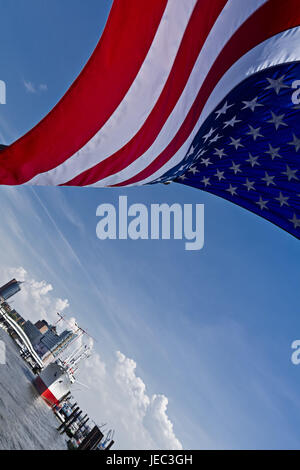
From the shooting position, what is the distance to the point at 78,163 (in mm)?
3664

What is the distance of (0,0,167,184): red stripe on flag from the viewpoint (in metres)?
2.86

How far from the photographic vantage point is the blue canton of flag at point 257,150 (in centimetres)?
416

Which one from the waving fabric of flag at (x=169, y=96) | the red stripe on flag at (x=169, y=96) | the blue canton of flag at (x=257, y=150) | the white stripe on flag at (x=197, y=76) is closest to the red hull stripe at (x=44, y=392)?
the blue canton of flag at (x=257, y=150)

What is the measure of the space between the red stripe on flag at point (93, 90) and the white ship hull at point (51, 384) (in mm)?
52280

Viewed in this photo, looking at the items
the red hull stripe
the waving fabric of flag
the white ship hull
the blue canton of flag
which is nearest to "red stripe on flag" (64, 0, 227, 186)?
the waving fabric of flag

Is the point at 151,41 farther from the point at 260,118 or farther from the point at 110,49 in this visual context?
the point at 260,118

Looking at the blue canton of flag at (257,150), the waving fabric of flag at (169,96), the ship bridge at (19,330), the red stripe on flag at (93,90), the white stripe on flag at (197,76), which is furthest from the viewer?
the ship bridge at (19,330)

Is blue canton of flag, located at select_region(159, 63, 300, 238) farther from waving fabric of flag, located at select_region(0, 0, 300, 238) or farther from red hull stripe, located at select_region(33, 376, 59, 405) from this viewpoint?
red hull stripe, located at select_region(33, 376, 59, 405)

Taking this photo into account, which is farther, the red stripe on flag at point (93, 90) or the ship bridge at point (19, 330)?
the ship bridge at point (19, 330)

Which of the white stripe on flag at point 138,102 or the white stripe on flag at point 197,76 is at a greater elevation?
the white stripe on flag at point 197,76

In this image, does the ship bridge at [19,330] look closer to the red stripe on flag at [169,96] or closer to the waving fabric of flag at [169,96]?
the waving fabric of flag at [169,96]

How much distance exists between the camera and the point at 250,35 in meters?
3.29

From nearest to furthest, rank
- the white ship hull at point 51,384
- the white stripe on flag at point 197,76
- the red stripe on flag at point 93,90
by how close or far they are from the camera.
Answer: the red stripe on flag at point 93,90, the white stripe on flag at point 197,76, the white ship hull at point 51,384

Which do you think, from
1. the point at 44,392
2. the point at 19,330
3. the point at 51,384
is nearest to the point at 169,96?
the point at 51,384
